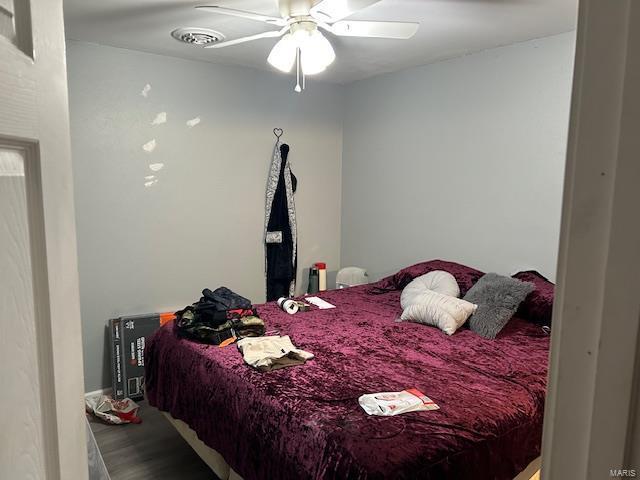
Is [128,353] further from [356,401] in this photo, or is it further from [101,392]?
[356,401]

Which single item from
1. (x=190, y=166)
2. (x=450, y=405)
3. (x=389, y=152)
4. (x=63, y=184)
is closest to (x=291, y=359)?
(x=450, y=405)

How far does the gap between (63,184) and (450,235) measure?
331 centimetres

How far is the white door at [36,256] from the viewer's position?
23.5 inches

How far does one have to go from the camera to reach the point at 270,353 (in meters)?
2.27

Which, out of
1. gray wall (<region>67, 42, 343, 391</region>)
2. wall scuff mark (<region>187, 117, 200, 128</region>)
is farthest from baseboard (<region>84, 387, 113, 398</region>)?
wall scuff mark (<region>187, 117, 200, 128</region>)

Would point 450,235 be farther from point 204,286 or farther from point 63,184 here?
point 63,184

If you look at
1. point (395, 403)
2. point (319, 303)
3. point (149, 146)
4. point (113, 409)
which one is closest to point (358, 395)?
point (395, 403)

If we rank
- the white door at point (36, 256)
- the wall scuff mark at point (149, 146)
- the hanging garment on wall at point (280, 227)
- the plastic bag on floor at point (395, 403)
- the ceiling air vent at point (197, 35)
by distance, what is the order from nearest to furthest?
the white door at point (36, 256), the plastic bag on floor at point (395, 403), the ceiling air vent at point (197, 35), the wall scuff mark at point (149, 146), the hanging garment on wall at point (280, 227)

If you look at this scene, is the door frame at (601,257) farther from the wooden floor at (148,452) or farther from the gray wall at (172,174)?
the gray wall at (172,174)

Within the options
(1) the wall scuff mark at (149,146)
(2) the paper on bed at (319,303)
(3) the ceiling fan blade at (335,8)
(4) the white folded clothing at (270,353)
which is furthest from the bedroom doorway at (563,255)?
(1) the wall scuff mark at (149,146)

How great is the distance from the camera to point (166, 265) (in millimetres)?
3664

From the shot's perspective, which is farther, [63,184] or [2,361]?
[63,184]

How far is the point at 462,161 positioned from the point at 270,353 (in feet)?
7.29

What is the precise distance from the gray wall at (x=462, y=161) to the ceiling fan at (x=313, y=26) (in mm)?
1237
